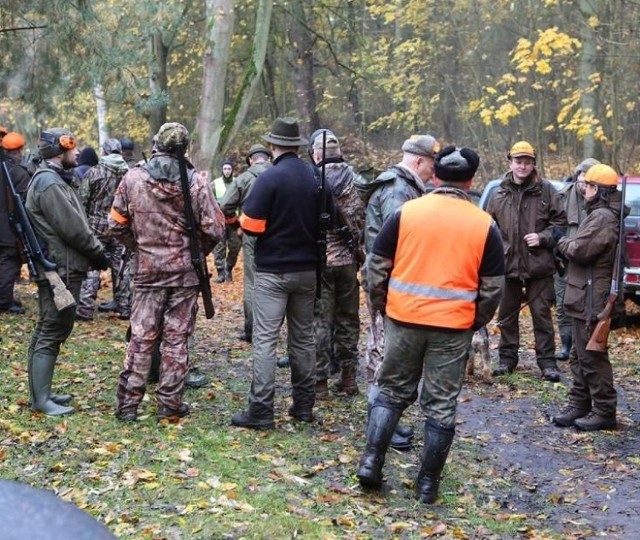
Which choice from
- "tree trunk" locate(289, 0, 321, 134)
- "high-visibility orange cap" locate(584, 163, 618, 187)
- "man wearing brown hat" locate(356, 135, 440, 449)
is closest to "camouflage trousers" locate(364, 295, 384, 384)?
"man wearing brown hat" locate(356, 135, 440, 449)

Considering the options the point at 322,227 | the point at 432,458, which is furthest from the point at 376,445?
the point at 322,227

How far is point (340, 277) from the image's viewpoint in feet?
24.5

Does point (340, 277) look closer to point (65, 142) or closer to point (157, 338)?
point (157, 338)

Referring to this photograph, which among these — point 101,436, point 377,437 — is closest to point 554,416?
point 377,437

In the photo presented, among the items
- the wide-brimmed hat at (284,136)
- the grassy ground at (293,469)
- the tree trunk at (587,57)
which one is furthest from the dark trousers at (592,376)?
the tree trunk at (587,57)

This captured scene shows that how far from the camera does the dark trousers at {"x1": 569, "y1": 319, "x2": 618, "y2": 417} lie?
23.0 feet

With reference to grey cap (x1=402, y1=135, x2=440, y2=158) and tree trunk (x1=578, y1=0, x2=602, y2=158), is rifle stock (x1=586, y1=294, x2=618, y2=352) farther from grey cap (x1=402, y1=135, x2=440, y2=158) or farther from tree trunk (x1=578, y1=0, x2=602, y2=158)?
tree trunk (x1=578, y1=0, x2=602, y2=158)

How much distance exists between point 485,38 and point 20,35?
18379 mm

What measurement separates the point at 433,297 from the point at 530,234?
12.5 ft

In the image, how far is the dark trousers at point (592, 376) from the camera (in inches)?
276

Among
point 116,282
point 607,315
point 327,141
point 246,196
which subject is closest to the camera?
point 607,315

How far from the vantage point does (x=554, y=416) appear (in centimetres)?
757

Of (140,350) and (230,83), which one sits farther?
(230,83)

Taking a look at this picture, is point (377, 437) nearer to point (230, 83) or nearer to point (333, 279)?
point (333, 279)
